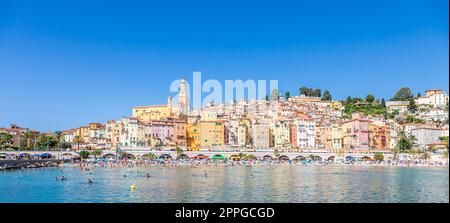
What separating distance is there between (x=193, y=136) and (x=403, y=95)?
44083mm

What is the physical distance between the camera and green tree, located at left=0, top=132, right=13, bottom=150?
54.9m

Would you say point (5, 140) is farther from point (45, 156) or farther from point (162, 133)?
point (162, 133)

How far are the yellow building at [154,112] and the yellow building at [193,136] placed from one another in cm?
631

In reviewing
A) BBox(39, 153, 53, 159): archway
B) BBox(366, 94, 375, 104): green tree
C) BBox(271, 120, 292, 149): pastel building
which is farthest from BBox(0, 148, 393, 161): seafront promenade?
BBox(366, 94, 375, 104): green tree

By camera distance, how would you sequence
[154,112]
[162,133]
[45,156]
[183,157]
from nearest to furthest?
1. [45,156]
2. [183,157]
3. [162,133]
4. [154,112]

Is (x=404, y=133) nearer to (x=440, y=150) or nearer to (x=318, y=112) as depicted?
(x=440, y=150)

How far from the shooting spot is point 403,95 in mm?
90125

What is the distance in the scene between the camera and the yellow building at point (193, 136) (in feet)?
210

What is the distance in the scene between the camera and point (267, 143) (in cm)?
6362

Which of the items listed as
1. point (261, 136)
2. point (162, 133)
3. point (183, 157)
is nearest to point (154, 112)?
point (162, 133)

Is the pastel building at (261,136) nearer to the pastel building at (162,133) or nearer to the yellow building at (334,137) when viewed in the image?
the yellow building at (334,137)

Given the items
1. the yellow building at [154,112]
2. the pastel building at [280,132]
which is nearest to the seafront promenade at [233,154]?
the pastel building at [280,132]
